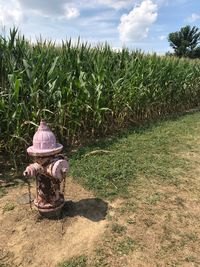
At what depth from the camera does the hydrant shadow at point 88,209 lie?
313 cm

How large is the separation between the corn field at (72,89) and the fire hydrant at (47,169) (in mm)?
1065

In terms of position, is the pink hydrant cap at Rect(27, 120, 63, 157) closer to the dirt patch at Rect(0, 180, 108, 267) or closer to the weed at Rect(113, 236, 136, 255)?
the dirt patch at Rect(0, 180, 108, 267)

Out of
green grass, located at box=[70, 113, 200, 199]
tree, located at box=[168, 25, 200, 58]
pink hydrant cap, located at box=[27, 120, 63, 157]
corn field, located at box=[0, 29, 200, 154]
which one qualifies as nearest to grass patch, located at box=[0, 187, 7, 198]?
corn field, located at box=[0, 29, 200, 154]

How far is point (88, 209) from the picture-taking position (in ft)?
10.6

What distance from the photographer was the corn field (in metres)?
4.21

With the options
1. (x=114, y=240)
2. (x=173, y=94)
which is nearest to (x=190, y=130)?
(x=173, y=94)

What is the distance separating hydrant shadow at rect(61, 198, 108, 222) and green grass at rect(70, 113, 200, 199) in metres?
0.21

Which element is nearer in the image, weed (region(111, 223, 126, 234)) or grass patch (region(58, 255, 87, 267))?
grass patch (region(58, 255, 87, 267))

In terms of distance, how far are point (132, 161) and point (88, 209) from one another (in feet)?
5.10

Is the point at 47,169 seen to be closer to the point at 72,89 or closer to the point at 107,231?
the point at 107,231

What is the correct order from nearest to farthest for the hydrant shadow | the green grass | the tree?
the hydrant shadow, the green grass, the tree

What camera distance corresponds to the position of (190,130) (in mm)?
7074

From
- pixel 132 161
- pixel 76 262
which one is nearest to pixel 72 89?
pixel 132 161

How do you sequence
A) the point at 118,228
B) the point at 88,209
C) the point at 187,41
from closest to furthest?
the point at 118,228
the point at 88,209
the point at 187,41
